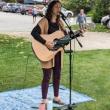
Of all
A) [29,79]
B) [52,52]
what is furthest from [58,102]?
[29,79]

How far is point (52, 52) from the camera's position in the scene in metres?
7.09

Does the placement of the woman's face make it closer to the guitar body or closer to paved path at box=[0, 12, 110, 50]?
the guitar body

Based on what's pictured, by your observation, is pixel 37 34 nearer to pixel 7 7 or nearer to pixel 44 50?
pixel 44 50

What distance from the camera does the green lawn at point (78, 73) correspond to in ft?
28.4

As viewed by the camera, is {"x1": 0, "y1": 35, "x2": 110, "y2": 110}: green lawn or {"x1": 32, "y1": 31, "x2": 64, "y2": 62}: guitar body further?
{"x1": 0, "y1": 35, "x2": 110, "y2": 110}: green lawn

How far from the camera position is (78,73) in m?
10.6

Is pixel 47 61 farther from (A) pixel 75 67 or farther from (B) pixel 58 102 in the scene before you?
(A) pixel 75 67

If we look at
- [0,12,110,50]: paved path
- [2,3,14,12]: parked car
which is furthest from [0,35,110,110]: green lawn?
[2,3,14,12]: parked car

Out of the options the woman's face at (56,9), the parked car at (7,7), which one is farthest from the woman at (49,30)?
the parked car at (7,7)

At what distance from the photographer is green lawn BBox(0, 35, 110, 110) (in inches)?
341

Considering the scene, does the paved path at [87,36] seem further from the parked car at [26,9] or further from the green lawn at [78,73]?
the parked car at [26,9]

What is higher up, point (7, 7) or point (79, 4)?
point (79, 4)

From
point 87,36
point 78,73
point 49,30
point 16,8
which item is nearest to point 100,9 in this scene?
point 87,36

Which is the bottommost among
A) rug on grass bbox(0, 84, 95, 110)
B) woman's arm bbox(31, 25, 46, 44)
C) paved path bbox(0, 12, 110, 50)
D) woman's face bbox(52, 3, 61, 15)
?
paved path bbox(0, 12, 110, 50)
